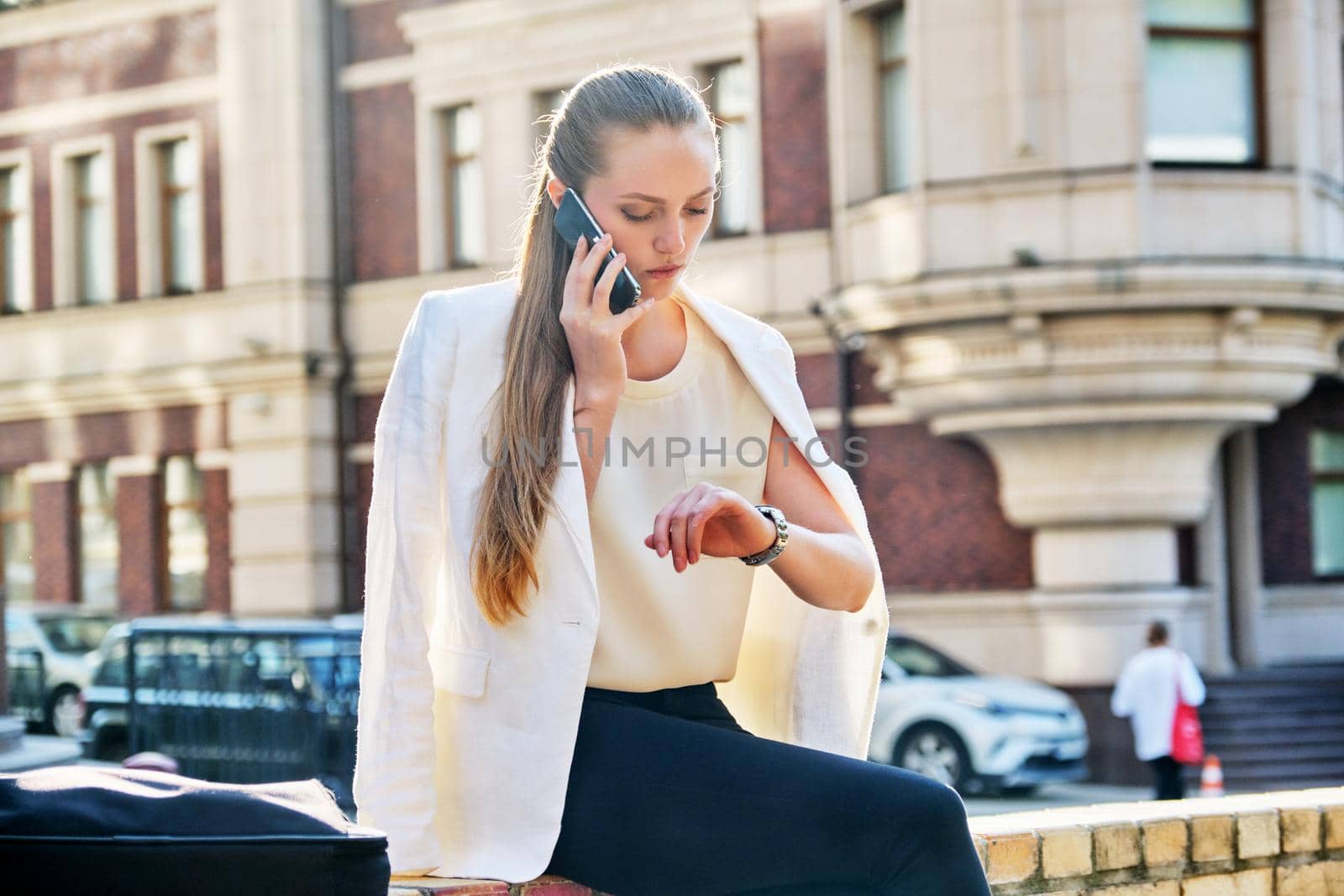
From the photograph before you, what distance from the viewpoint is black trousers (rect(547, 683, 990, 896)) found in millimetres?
2418

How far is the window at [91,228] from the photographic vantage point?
2386 cm

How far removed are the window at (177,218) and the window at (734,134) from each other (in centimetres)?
763

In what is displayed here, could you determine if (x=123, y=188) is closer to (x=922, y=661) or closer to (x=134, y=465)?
(x=134, y=465)

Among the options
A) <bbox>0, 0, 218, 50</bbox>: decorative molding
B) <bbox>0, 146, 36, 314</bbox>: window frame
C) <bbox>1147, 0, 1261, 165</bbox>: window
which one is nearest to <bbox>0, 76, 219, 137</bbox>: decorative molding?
<bbox>0, 0, 218, 50</bbox>: decorative molding

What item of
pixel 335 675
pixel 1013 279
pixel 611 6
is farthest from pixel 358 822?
pixel 611 6

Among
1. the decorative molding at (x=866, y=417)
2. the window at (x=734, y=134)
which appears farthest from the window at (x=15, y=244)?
the decorative molding at (x=866, y=417)

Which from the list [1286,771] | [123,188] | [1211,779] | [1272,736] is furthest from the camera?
[123,188]

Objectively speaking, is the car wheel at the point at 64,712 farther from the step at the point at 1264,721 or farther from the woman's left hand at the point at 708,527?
the woman's left hand at the point at 708,527

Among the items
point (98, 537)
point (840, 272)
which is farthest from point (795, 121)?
point (98, 537)

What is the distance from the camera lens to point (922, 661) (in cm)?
1507

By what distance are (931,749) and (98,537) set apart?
1338cm

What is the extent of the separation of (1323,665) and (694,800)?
1663cm

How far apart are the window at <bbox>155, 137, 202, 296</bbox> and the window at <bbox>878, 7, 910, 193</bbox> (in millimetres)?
9764

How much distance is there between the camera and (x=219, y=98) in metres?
22.4
